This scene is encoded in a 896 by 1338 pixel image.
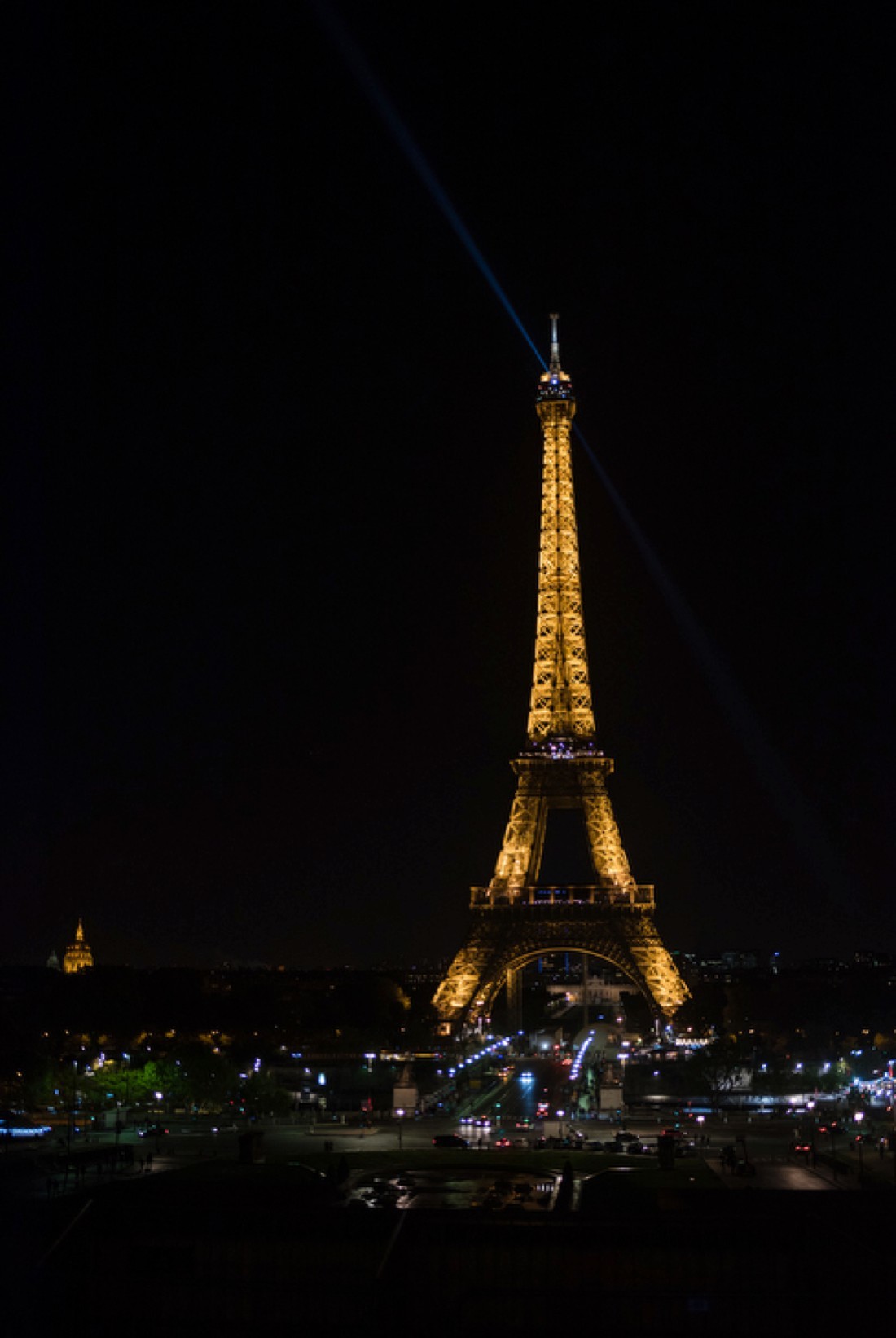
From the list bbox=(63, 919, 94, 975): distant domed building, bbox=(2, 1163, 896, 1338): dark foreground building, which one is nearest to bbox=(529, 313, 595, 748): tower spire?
bbox=(2, 1163, 896, 1338): dark foreground building

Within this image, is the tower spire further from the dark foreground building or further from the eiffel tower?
the dark foreground building

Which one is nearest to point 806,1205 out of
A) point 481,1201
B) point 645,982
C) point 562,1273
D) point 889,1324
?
point 889,1324

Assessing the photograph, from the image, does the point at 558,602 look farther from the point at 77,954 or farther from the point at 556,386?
the point at 77,954

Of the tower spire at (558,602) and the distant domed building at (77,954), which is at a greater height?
the tower spire at (558,602)

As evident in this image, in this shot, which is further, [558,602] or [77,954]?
[77,954]

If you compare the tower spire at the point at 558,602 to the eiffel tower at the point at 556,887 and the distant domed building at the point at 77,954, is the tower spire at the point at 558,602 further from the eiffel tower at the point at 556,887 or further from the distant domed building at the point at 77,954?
the distant domed building at the point at 77,954

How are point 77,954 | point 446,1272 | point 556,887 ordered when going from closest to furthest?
1. point 446,1272
2. point 556,887
3. point 77,954

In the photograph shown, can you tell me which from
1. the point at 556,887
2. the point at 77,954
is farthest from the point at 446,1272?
the point at 77,954

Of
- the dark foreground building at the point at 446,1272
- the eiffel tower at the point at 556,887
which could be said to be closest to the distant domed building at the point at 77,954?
the eiffel tower at the point at 556,887

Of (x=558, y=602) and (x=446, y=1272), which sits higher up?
(x=558, y=602)

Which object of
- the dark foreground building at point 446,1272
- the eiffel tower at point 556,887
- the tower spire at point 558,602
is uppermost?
the tower spire at point 558,602
